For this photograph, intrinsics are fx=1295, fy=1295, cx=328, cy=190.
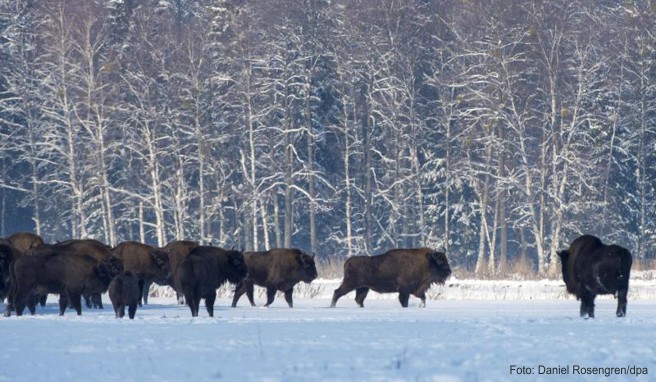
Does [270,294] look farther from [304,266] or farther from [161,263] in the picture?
[161,263]

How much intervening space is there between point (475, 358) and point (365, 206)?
4616 centimetres

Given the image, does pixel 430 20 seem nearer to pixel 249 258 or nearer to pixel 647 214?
pixel 647 214

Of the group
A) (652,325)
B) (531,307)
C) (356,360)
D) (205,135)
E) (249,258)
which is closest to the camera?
(356,360)

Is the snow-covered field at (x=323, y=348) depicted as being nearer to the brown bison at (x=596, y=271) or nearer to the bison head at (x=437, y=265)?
the brown bison at (x=596, y=271)

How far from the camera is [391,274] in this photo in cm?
2931

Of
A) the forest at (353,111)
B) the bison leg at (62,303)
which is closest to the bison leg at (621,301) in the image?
the bison leg at (62,303)

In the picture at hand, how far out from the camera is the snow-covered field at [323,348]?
1320cm

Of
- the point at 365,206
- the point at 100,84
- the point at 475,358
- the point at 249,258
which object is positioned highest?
the point at 100,84

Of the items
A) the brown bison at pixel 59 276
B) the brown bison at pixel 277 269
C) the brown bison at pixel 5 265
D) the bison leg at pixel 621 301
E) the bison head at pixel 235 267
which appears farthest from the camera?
the brown bison at pixel 277 269

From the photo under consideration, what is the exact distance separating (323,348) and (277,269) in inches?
552

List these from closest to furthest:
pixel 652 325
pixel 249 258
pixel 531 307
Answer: pixel 652 325 → pixel 531 307 → pixel 249 258

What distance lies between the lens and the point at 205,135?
55.7 m

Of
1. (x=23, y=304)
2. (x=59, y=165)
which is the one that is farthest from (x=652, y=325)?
(x=59, y=165)

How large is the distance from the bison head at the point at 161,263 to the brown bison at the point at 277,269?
173 centimetres
